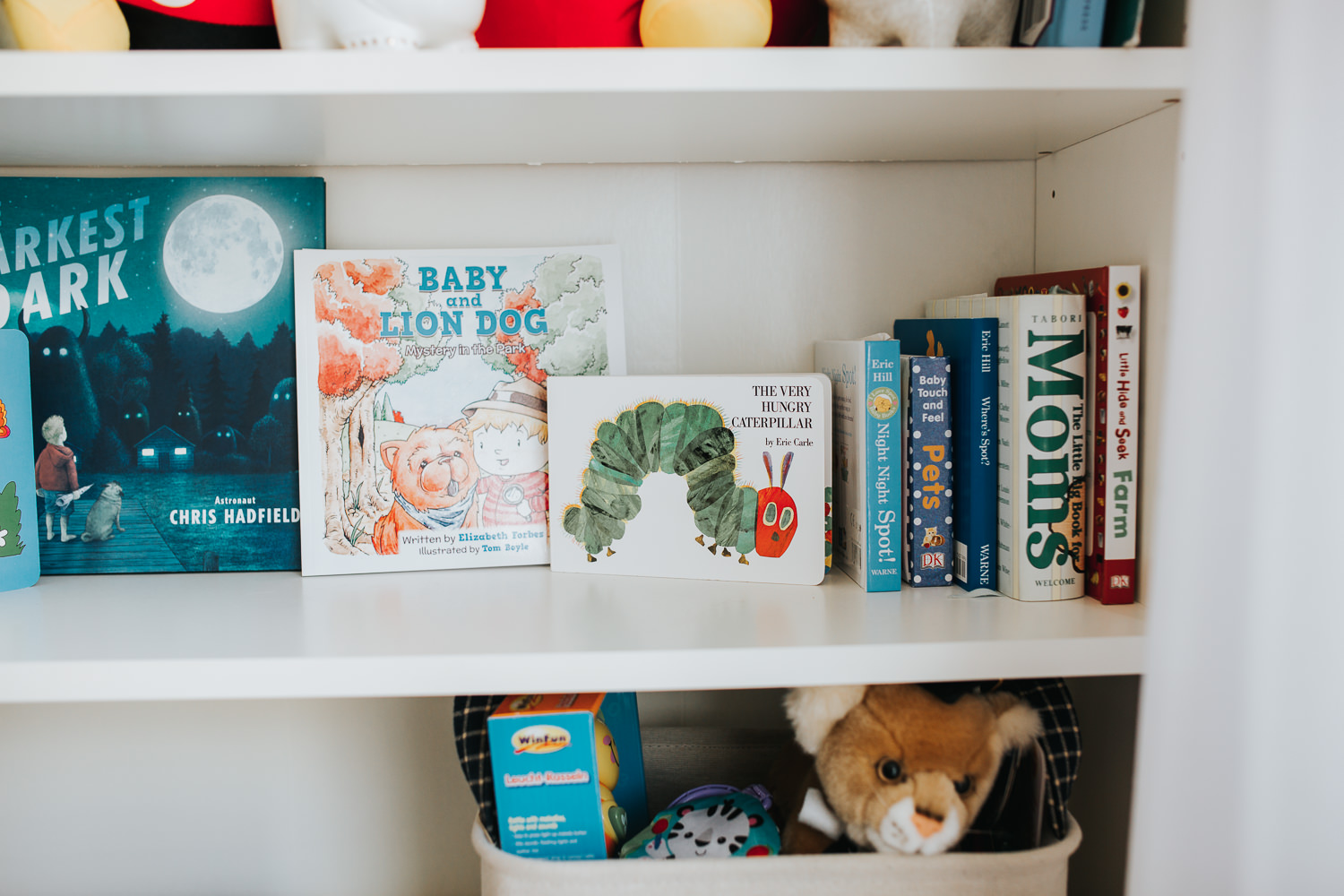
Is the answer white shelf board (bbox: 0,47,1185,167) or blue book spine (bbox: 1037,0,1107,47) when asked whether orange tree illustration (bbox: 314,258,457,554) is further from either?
blue book spine (bbox: 1037,0,1107,47)

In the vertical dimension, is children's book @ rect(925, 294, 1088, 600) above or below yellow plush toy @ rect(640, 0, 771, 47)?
below

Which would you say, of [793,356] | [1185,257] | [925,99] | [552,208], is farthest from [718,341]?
[1185,257]

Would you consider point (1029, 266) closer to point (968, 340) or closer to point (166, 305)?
point (968, 340)

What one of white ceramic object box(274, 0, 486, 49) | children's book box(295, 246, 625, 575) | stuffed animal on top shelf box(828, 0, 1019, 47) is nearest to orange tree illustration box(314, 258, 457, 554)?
children's book box(295, 246, 625, 575)

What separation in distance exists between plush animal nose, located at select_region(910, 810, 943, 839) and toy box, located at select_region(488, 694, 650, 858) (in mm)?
233

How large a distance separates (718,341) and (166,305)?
532 mm

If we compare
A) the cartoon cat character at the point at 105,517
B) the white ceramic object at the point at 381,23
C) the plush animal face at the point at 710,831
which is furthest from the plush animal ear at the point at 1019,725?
the cartoon cat character at the point at 105,517

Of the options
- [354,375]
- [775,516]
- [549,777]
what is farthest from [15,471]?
[775,516]

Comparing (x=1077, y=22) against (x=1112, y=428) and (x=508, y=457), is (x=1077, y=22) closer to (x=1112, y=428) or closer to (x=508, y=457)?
(x=1112, y=428)

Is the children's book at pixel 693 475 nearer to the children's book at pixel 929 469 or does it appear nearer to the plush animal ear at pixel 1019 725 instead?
the children's book at pixel 929 469

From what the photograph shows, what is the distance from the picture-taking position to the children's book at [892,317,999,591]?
707 mm

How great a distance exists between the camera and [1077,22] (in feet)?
1.97

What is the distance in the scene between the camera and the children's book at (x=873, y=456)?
27.8 inches

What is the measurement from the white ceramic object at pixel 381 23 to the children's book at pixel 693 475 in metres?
0.29
